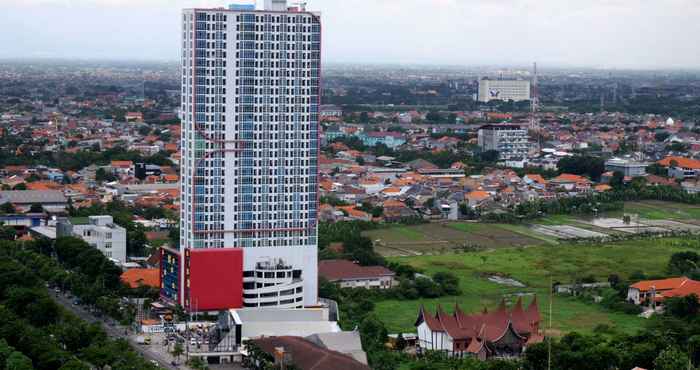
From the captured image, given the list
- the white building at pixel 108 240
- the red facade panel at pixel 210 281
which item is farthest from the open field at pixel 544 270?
the white building at pixel 108 240

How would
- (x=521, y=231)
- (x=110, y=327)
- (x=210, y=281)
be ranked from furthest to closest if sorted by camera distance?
(x=521, y=231)
(x=210, y=281)
(x=110, y=327)

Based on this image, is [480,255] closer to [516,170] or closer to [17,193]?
[17,193]

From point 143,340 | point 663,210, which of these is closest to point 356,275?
point 143,340

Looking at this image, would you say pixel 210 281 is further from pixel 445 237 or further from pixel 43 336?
pixel 445 237

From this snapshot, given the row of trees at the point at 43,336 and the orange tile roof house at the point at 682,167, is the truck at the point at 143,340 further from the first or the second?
the orange tile roof house at the point at 682,167

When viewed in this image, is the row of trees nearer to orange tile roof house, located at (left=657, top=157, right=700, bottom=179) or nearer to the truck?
the truck

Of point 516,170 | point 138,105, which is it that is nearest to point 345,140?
point 516,170
